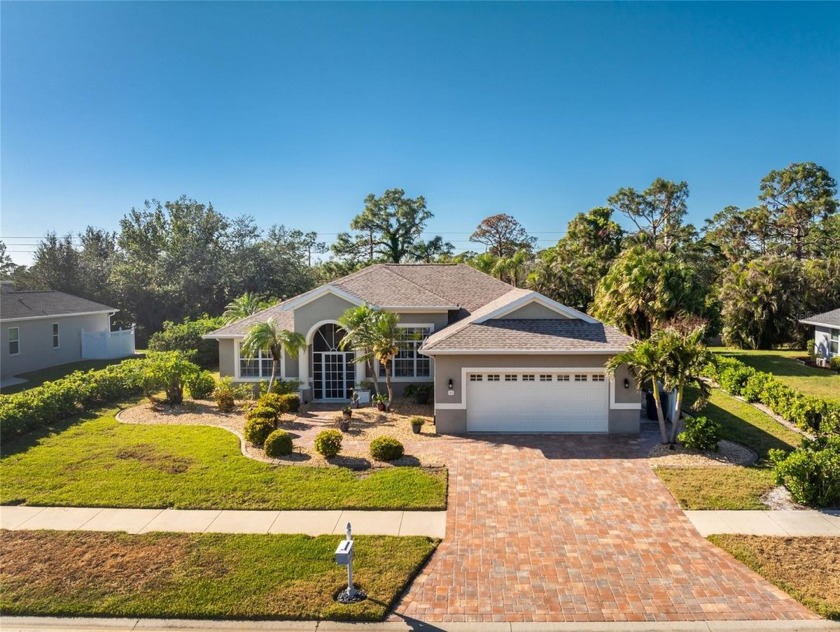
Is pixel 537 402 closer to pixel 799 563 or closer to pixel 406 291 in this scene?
pixel 799 563

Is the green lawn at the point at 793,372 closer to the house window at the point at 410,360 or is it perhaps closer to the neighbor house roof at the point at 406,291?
the neighbor house roof at the point at 406,291

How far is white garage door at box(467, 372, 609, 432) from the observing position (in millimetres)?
16625

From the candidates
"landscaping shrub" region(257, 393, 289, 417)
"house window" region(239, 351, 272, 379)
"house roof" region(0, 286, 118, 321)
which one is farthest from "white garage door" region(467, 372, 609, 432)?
"house roof" region(0, 286, 118, 321)

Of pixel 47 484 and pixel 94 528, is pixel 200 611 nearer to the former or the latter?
pixel 94 528

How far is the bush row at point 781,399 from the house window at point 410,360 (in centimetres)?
1330

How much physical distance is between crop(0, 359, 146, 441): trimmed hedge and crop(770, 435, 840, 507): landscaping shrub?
21757 millimetres

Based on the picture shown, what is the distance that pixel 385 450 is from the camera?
1392cm

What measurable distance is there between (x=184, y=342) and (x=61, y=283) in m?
21.0

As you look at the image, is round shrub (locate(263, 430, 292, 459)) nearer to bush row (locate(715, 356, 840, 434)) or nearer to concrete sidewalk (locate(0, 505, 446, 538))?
concrete sidewalk (locate(0, 505, 446, 538))

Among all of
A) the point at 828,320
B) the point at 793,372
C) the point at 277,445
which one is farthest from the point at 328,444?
the point at 828,320

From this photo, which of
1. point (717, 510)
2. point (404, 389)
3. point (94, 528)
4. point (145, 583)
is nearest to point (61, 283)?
point (404, 389)

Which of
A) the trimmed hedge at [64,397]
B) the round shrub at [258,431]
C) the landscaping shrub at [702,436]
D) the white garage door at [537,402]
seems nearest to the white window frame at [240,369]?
the trimmed hedge at [64,397]

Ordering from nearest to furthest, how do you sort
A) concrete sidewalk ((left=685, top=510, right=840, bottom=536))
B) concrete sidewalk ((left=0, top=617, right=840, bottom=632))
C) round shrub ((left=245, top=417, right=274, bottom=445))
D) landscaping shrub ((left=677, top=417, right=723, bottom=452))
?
concrete sidewalk ((left=0, top=617, right=840, bottom=632)) < concrete sidewalk ((left=685, top=510, right=840, bottom=536)) < landscaping shrub ((left=677, top=417, right=723, bottom=452)) < round shrub ((left=245, top=417, right=274, bottom=445))

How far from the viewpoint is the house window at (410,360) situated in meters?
21.6
